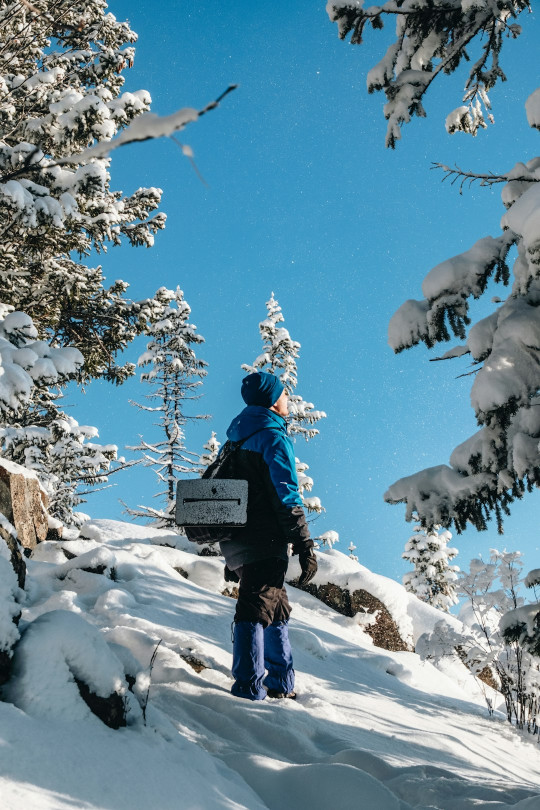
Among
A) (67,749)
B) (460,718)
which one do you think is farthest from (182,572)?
(67,749)

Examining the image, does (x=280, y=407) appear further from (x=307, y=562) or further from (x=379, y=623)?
(x=379, y=623)

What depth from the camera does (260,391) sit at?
16.0ft

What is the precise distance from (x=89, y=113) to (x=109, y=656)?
846 centimetres

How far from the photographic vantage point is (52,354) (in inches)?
327

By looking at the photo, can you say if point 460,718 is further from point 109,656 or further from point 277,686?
point 109,656

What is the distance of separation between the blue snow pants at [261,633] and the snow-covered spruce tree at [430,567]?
23183 mm

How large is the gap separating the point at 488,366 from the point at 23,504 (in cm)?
794

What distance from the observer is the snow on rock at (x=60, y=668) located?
2348 mm

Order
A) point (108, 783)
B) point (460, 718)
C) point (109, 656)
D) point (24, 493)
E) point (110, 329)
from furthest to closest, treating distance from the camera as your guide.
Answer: point (110, 329) < point (24, 493) < point (460, 718) < point (109, 656) < point (108, 783)

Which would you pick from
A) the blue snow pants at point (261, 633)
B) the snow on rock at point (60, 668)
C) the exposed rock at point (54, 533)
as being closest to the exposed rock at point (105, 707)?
the snow on rock at point (60, 668)

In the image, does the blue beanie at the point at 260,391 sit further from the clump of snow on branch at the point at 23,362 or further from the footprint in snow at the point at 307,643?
the footprint in snow at the point at 307,643

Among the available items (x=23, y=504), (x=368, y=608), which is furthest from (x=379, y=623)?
(x=23, y=504)

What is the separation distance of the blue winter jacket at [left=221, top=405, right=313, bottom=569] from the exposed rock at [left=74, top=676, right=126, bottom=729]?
1.81 m

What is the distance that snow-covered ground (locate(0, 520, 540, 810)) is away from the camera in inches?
81.6
